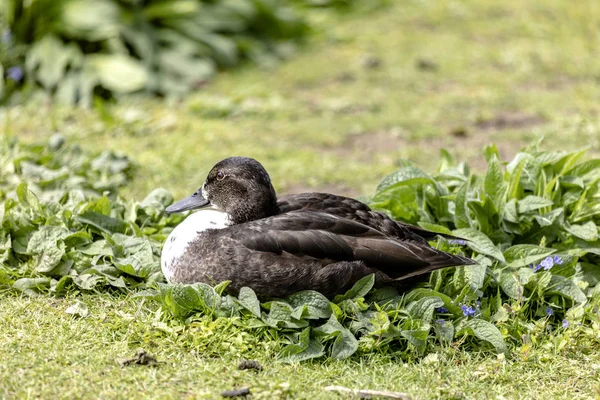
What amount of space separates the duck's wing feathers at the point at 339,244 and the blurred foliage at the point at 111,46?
462cm

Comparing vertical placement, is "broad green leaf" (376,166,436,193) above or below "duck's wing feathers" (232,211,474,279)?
above

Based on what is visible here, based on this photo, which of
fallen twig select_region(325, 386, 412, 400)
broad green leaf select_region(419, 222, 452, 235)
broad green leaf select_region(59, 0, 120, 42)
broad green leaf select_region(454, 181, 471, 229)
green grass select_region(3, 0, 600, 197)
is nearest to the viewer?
fallen twig select_region(325, 386, 412, 400)

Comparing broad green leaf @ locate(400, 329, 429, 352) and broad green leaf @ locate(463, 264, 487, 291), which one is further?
broad green leaf @ locate(463, 264, 487, 291)

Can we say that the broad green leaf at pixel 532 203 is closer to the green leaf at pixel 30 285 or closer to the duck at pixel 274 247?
the duck at pixel 274 247

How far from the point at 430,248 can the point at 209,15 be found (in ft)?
19.8

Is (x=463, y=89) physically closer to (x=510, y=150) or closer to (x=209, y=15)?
(x=510, y=150)

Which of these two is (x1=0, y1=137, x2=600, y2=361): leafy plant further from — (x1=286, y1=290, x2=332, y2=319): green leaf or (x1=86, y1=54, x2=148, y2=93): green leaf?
(x1=86, y1=54, x2=148, y2=93): green leaf

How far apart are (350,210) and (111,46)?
16.5ft

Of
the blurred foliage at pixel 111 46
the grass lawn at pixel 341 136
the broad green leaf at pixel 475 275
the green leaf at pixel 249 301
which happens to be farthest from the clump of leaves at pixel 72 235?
the blurred foliage at pixel 111 46

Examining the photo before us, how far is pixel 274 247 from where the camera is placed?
14.0ft

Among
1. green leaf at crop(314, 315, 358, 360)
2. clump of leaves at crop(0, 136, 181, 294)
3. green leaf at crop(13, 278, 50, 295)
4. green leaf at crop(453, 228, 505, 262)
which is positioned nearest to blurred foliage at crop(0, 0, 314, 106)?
clump of leaves at crop(0, 136, 181, 294)

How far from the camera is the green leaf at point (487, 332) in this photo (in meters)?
4.13

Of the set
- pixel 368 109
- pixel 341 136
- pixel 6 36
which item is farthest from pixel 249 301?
pixel 6 36

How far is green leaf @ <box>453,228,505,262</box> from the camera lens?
4707 mm
